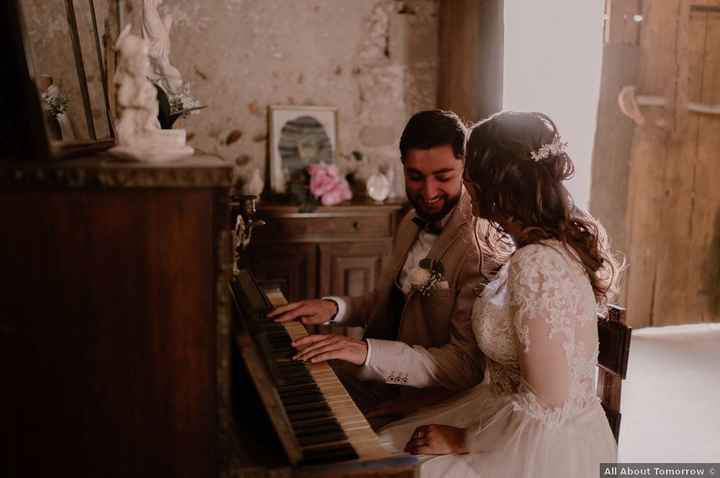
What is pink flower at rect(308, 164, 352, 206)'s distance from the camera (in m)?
4.63

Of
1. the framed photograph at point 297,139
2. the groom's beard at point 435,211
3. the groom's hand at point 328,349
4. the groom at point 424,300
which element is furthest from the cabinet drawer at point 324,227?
the groom's hand at point 328,349

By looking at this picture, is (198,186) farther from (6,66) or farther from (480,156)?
(480,156)

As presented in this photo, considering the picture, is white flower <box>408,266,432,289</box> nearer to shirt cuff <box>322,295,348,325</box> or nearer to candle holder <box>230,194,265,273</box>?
shirt cuff <box>322,295,348,325</box>

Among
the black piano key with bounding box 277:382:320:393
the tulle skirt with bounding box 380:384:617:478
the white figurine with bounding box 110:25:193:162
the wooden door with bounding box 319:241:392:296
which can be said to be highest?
the white figurine with bounding box 110:25:193:162

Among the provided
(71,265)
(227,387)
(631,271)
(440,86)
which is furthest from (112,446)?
(631,271)

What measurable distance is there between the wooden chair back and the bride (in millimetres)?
76

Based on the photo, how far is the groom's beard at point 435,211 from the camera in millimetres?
2498

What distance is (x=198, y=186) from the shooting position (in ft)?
3.73

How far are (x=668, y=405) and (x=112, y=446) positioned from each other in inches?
147

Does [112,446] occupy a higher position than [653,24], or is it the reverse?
[653,24]

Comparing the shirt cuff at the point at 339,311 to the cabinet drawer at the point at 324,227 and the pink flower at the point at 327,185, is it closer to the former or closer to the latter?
the cabinet drawer at the point at 324,227

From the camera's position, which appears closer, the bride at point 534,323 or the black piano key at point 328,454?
the black piano key at point 328,454

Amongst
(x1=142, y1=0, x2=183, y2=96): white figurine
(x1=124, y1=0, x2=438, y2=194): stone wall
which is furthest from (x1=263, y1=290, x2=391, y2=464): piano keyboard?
(x1=124, y1=0, x2=438, y2=194): stone wall

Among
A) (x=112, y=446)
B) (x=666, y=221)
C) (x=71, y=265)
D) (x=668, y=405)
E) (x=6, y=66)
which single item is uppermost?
(x=6, y=66)
